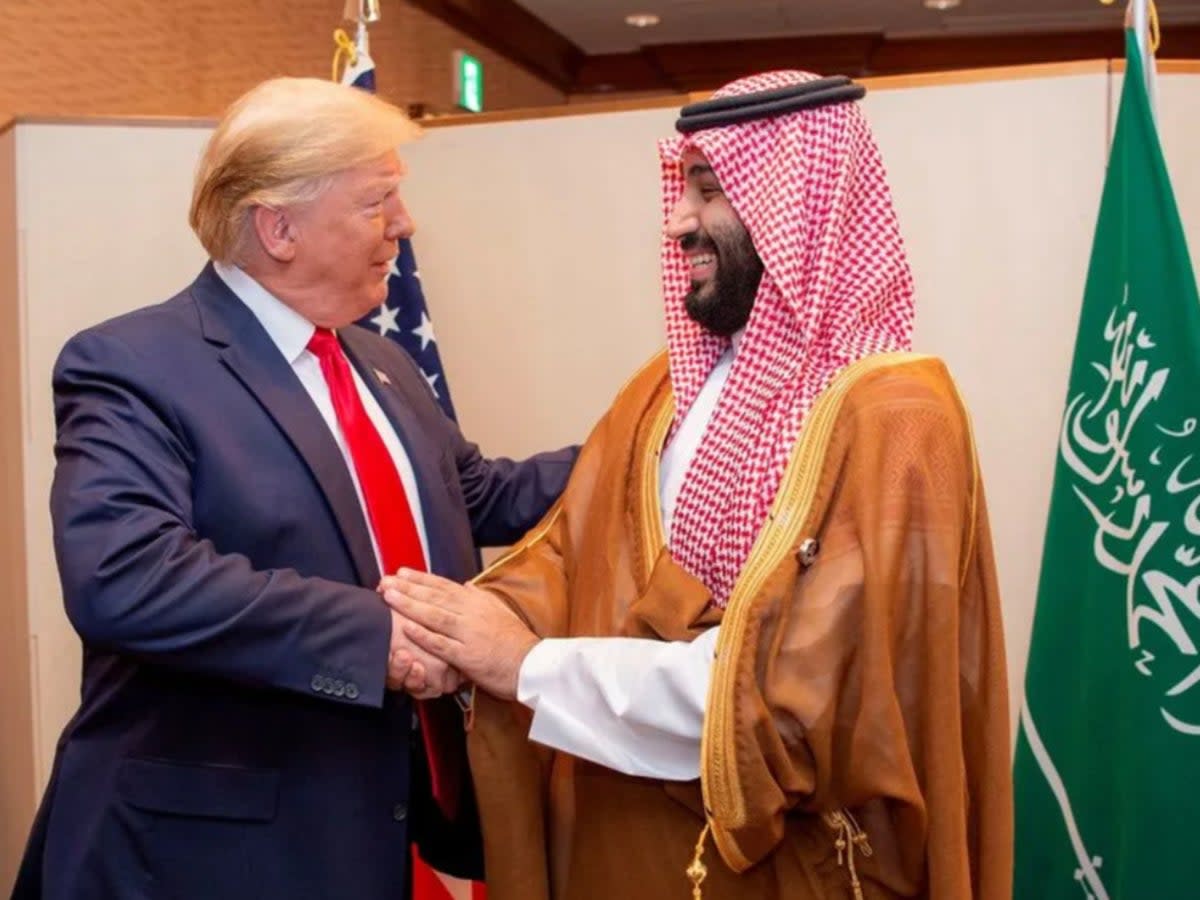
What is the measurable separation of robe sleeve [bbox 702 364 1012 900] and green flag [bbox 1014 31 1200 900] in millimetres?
954

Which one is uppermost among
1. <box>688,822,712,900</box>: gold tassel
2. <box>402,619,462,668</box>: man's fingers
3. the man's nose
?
the man's nose

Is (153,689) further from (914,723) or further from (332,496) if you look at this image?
(914,723)

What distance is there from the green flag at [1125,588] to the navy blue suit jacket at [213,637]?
4.61 ft

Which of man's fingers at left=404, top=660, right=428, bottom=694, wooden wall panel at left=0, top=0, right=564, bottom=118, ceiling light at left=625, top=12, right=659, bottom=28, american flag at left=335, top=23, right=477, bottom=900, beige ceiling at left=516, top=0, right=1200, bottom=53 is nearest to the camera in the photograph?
man's fingers at left=404, top=660, right=428, bottom=694

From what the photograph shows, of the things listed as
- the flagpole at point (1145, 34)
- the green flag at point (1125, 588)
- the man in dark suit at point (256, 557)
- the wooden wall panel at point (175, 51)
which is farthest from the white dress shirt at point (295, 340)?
the wooden wall panel at point (175, 51)

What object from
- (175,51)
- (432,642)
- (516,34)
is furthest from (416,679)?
(516,34)

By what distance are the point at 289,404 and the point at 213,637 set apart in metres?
0.38

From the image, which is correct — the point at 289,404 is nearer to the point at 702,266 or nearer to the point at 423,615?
the point at 423,615

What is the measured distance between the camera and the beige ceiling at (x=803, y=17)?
8.02 metres

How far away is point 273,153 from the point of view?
2199 millimetres

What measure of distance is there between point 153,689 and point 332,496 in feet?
1.25

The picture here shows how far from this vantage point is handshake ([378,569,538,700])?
6.63 feet

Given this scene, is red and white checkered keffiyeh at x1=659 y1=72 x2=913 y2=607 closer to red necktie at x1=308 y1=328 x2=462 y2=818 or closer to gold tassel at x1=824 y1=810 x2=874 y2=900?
gold tassel at x1=824 y1=810 x2=874 y2=900

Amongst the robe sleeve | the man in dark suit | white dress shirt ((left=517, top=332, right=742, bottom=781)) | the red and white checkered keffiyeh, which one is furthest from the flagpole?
white dress shirt ((left=517, top=332, right=742, bottom=781))
